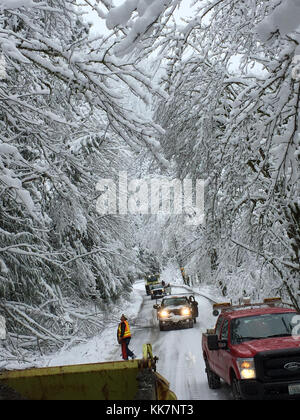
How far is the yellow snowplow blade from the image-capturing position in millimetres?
5410

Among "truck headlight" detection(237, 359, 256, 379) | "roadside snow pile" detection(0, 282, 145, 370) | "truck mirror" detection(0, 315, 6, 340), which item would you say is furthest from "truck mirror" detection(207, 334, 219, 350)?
"truck mirror" detection(0, 315, 6, 340)

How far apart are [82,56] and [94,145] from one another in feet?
35.3

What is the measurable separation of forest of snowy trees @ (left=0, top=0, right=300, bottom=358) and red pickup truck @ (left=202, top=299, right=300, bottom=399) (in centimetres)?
143

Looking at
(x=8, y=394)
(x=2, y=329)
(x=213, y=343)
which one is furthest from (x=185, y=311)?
(x=8, y=394)

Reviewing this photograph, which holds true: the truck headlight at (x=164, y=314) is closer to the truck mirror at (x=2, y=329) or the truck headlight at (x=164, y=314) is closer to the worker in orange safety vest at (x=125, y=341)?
the worker in orange safety vest at (x=125, y=341)

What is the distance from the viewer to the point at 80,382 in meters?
5.47

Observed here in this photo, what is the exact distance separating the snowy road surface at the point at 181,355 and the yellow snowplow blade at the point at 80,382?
3752mm

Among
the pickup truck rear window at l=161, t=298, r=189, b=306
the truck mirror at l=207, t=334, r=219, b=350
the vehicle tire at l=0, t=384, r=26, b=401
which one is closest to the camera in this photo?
the vehicle tire at l=0, t=384, r=26, b=401

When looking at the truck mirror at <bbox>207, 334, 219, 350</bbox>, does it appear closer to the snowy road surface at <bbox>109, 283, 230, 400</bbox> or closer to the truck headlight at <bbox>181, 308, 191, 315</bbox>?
the snowy road surface at <bbox>109, 283, 230, 400</bbox>

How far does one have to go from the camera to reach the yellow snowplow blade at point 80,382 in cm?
541

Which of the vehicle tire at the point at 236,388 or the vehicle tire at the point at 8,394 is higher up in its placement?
the vehicle tire at the point at 8,394

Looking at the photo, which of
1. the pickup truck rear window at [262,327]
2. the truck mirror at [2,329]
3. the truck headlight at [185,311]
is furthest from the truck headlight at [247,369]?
the truck headlight at [185,311]

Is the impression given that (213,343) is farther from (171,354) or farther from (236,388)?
(171,354)
